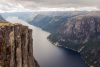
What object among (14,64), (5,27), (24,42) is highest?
(5,27)

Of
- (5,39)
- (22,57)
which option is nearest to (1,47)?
(5,39)

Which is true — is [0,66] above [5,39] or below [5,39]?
below

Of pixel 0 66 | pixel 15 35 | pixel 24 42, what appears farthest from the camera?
pixel 24 42

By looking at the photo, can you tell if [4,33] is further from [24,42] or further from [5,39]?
[24,42]

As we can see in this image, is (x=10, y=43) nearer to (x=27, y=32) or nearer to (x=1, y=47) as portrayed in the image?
Answer: (x=1, y=47)

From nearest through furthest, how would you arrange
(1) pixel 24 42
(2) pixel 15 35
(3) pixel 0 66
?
(3) pixel 0 66 < (2) pixel 15 35 < (1) pixel 24 42

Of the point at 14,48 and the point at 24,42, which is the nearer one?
the point at 14,48

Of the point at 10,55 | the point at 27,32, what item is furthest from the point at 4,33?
the point at 27,32
